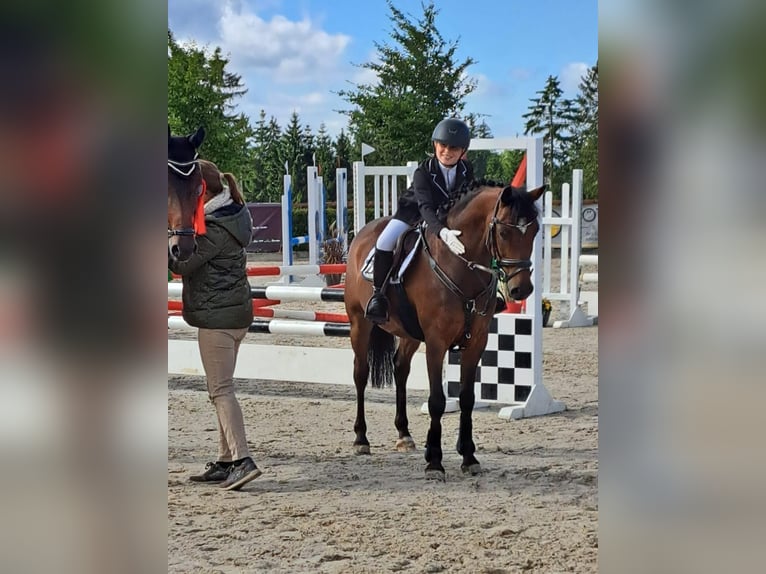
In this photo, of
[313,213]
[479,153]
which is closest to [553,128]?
[479,153]

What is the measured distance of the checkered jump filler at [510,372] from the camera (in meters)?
6.38

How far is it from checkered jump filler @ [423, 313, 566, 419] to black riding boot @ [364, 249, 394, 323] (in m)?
1.31

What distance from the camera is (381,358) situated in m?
6.13

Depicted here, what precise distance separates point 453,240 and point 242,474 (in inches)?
69.8

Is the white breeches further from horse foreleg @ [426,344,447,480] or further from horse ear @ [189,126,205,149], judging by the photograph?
horse ear @ [189,126,205,149]

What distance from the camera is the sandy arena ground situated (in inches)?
142

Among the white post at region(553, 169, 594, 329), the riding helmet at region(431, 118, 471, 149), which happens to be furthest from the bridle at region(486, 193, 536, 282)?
the white post at region(553, 169, 594, 329)

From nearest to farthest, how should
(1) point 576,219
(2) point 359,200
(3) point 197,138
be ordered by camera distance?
(3) point 197,138 → (2) point 359,200 → (1) point 576,219

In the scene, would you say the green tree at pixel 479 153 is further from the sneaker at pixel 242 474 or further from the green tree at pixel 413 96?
the sneaker at pixel 242 474

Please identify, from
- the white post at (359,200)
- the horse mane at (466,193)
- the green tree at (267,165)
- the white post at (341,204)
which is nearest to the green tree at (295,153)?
the green tree at (267,165)

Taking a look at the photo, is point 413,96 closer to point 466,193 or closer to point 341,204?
point 341,204

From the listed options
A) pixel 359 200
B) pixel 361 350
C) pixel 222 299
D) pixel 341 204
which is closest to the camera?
pixel 222 299
